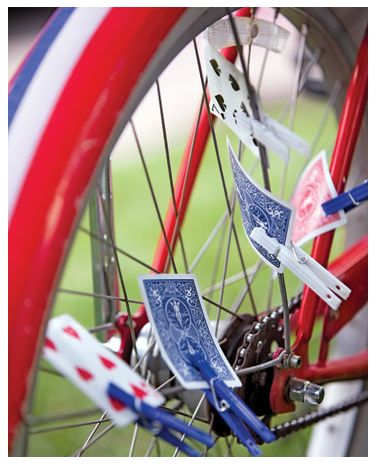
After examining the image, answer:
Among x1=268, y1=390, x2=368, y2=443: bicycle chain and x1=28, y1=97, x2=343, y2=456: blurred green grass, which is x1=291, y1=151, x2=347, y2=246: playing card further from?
x1=28, y1=97, x2=343, y2=456: blurred green grass

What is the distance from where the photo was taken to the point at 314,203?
37.4 inches

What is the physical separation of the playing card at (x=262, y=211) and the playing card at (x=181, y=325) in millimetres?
84

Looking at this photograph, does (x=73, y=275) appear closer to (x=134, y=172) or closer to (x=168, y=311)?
(x=134, y=172)

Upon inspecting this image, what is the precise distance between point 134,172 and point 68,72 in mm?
1869

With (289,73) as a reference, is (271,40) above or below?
below

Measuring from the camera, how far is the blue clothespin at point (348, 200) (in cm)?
Answer: 89

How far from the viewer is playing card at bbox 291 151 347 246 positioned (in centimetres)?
92

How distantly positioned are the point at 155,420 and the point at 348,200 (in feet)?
1.26

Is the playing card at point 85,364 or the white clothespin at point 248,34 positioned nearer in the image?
the playing card at point 85,364

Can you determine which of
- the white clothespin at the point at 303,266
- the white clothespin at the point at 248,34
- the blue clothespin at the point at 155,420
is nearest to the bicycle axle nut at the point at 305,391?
the white clothespin at the point at 303,266

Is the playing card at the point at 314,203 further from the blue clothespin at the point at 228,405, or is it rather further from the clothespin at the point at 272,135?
the blue clothespin at the point at 228,405

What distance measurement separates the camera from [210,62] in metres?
0.76

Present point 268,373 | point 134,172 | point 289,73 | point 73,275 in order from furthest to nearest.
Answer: point 289,73 < point 134,172 < point 73,275 < point 268,373
